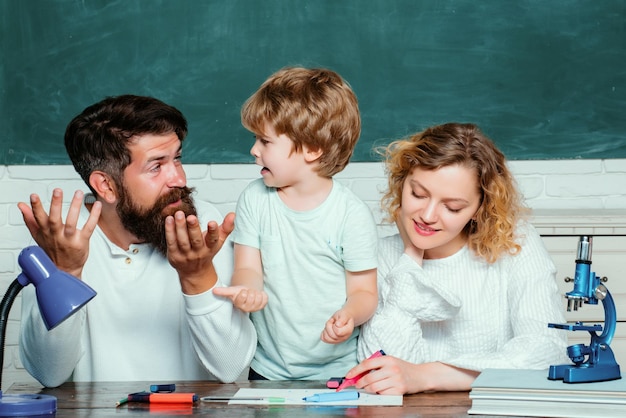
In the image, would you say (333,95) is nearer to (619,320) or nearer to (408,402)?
(408,402)

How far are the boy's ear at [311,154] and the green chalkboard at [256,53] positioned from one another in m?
1.32

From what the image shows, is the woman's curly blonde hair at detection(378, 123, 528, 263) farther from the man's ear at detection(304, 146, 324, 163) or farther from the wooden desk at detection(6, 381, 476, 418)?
the wooden desk at detection(6, 381, 476, 418)

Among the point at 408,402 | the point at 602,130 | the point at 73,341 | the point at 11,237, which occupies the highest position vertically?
the point at 602,130

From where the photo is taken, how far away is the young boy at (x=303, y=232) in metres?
2.12

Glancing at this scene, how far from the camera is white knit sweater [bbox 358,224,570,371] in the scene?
2.01 metres

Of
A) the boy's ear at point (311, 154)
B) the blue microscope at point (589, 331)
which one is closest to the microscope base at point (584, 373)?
the blue microscope at point (589, 331)

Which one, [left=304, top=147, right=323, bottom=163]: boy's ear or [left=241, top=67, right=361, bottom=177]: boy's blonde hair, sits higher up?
[left=241, top=67, right=361, bottom=177]: boy's blonde hair

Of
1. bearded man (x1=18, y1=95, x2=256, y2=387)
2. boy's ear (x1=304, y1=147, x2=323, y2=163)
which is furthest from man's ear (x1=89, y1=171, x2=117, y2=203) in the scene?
boy's ear (x1=304, y1=147, x2=323, y2=163)

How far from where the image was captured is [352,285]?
2.13 metres

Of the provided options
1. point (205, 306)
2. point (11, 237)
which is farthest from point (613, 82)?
point (11, 237)

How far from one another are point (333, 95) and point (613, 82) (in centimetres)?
174

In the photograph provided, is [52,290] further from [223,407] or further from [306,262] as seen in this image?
[306,262]

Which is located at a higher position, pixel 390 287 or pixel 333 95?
pixel 333 95

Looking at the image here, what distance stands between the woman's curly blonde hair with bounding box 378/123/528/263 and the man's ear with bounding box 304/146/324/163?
0.20 meters
